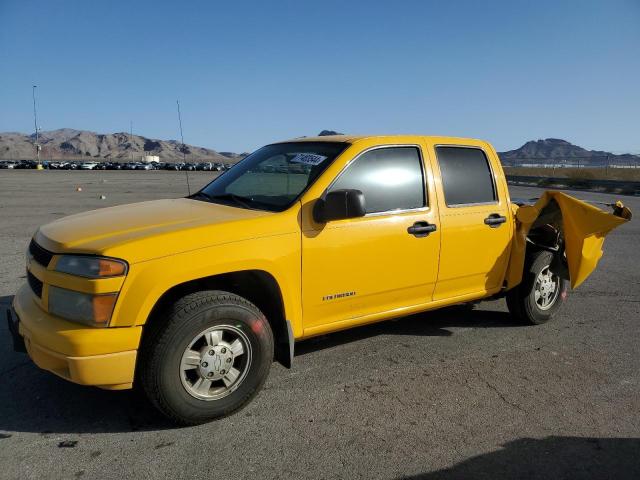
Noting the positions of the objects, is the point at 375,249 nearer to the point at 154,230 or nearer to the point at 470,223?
the point at 470,223

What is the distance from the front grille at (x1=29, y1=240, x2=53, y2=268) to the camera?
317 cm

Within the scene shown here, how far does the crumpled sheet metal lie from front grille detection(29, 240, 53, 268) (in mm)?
3857

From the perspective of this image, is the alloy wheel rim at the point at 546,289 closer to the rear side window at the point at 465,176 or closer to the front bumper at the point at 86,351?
the rear side window at the point at 465,176

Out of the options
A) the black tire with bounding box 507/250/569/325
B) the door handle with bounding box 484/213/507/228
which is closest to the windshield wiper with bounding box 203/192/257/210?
the door handle with bounding box 484/213/507/228

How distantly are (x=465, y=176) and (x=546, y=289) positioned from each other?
162 centimetres

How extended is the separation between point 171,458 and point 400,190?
2.48 m

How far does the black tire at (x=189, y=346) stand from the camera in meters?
3.03

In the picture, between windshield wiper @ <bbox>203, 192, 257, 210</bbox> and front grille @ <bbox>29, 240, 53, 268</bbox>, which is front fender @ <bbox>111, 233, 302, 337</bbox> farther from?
front grille @ <bbox>29, 240, 53, 268</bbox>

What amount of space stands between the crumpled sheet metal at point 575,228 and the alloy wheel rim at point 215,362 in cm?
281

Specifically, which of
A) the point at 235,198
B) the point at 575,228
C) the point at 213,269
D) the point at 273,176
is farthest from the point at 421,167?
the point at 213,269

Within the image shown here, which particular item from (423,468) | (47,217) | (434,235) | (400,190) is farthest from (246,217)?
(47,217)

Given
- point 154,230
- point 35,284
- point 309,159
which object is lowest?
point 35,284

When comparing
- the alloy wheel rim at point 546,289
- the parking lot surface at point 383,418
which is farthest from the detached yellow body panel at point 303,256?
the parking lot surface at point 383,418

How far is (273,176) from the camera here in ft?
14.1
